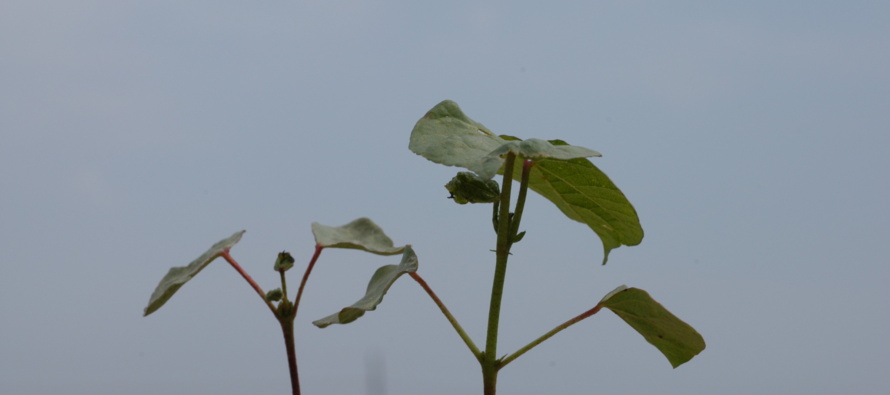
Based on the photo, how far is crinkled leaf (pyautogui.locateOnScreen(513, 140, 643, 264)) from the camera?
3.77ft

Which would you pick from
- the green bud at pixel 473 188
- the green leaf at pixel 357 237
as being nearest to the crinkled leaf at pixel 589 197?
the green bud at pixel 473 188

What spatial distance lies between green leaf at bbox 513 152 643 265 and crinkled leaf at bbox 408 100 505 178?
0.33 feet

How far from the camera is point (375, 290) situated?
42.4 inches

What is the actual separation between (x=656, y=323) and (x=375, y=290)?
38 centimetres

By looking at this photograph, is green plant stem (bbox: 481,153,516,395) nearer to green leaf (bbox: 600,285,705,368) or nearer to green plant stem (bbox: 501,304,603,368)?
green plant stem (bbox: 501,304,603,368)

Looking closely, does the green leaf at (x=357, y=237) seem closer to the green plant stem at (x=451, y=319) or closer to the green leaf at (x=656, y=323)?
the green plant stem at (x=451, y=319)

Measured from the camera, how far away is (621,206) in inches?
45.6

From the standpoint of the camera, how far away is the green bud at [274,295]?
3.32ft

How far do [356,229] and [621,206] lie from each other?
15.1 inches

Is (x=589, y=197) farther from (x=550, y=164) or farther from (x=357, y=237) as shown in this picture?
(x=357, y=237)

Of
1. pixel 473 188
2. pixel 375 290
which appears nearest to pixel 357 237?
pixel 375 290

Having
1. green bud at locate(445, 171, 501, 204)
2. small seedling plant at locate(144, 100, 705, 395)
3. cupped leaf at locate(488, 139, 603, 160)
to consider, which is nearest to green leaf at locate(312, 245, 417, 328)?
small seedling plant at locate(144, 100, 705, 395)

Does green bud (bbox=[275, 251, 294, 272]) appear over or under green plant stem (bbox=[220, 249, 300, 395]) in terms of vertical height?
over

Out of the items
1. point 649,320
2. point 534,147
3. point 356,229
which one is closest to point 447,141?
point 534,147
